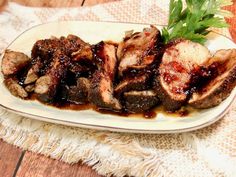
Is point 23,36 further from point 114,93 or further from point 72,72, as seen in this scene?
point 114,93

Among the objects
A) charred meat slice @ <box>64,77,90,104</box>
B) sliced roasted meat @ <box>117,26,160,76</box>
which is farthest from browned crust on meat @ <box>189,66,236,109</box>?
charred meat slice @ <box>64,77,90,104</box>

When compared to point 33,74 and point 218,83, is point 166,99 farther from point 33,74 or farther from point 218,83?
point 33,74

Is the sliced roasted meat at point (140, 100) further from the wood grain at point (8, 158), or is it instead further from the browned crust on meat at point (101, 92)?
the wood grain at point (8, 158)

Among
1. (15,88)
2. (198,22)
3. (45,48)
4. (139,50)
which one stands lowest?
(15,88)

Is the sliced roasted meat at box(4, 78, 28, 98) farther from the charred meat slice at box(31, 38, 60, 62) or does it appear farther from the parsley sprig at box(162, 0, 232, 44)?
the parsley sprig at box(162, 0, 232, 44)

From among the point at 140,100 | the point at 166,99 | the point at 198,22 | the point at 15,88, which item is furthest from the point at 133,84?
the point at 15,88

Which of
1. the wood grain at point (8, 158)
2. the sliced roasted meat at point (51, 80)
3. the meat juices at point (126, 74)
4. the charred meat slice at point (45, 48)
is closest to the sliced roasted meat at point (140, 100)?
the meat juices at point (126, 74)
